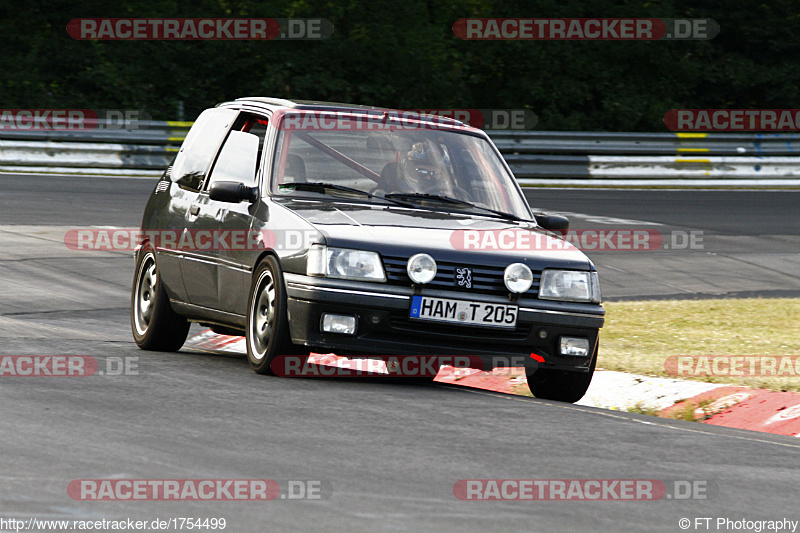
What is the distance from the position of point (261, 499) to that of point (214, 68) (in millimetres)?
24184

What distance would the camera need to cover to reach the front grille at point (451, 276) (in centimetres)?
758

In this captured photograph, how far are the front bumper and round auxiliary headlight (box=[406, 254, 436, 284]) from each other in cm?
8

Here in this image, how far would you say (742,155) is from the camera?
27.0m

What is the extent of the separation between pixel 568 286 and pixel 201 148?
3068mm

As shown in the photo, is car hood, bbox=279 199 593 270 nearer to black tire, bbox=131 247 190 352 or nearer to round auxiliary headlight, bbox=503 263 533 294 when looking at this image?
round auxiliary headlight, bbox=503 263 533 294
